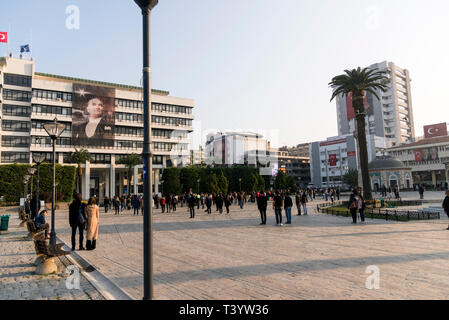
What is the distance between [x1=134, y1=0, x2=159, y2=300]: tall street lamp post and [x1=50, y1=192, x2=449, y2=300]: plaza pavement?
1.38m

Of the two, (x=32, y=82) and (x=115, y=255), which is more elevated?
(x=32, y=82)

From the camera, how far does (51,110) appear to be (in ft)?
185

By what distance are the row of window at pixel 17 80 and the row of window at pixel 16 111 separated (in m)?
4.44

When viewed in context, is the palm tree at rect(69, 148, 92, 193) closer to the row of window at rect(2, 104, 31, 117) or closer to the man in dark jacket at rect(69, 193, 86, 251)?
the row of window at rect(2, 104, 31, 117)

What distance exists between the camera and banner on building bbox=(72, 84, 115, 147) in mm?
58666

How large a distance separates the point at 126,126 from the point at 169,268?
6201 cm

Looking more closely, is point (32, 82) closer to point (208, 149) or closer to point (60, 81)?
point (60, 81)

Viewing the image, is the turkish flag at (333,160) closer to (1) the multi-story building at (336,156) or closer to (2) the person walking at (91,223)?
(1) the multi-story building at (336,156)

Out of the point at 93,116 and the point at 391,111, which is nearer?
the point at 93,116

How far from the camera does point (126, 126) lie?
211 ft

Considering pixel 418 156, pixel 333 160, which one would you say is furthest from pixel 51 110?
pixel 418 156

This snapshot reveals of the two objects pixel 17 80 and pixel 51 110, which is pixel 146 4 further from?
pixel 17 80

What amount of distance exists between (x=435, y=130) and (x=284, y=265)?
96.9 meters
